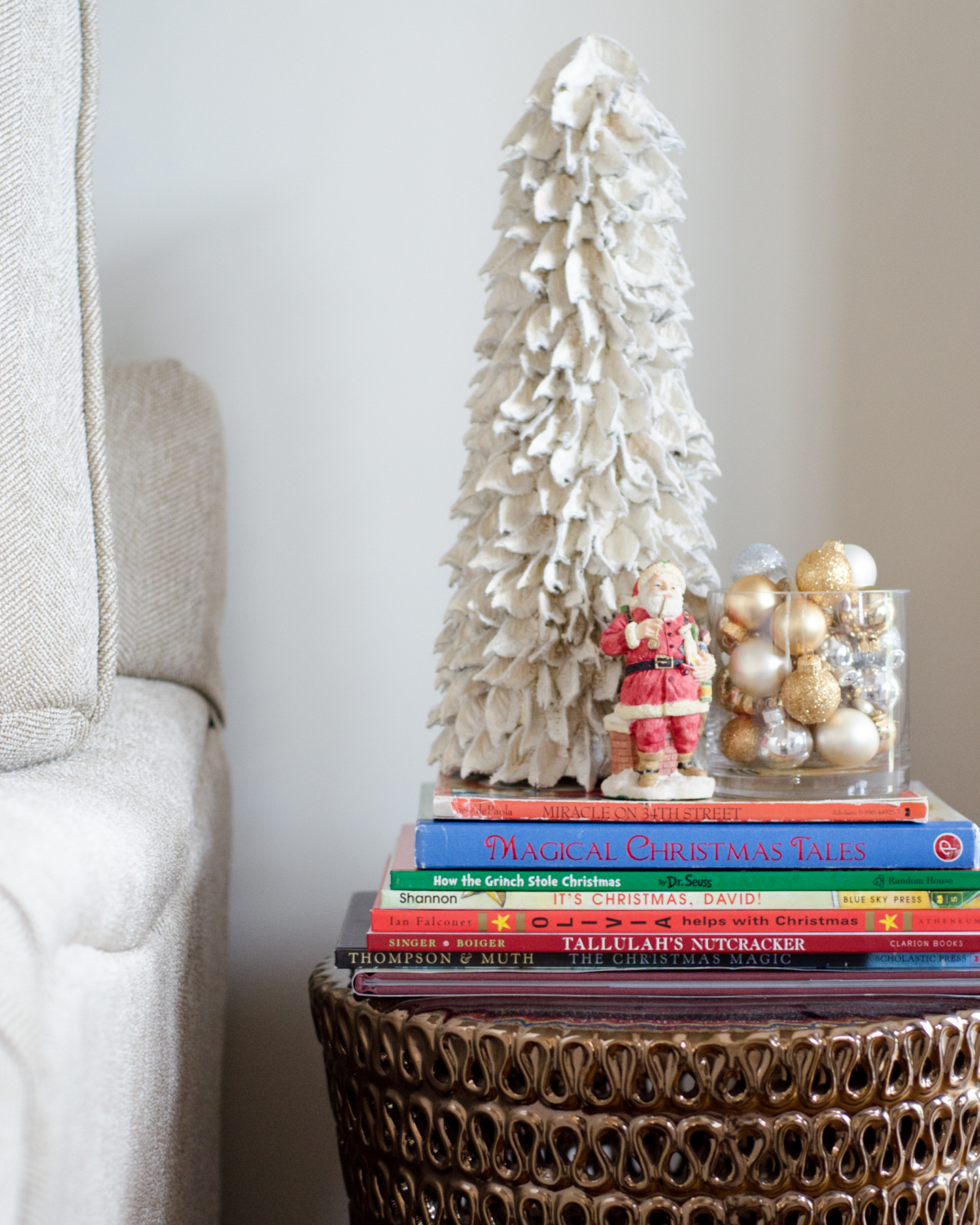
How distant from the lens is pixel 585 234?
746 mm

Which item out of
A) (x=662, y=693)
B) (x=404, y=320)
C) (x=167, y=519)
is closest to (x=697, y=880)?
(x=662, y=693)

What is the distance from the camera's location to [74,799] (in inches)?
21.2

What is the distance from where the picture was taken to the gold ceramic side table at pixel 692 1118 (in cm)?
53

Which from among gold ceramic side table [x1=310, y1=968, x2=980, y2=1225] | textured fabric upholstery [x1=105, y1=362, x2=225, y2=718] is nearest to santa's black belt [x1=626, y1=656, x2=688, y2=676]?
gold ceramic side table [x1=310, y1=968, x2=980, y2=1225]

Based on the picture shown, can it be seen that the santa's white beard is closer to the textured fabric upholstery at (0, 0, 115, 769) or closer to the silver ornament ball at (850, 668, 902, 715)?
the silver ornament ball at (850, 668, 902, 715)

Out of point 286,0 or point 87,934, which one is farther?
point 286,0

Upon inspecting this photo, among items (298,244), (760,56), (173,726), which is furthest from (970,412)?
(173,726)

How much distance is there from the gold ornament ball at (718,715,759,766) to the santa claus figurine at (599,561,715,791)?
0.04 m

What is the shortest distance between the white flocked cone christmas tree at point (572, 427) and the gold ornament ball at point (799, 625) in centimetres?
12

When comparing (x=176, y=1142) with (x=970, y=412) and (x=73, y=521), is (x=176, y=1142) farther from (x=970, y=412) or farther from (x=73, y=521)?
(x=970, y=412)

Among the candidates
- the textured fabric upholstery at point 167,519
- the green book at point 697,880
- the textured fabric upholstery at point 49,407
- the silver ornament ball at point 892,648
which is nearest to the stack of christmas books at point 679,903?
the green book at point 697,880

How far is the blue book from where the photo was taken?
0.62m

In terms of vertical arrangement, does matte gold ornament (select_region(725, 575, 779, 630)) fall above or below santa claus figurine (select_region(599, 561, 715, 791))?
above

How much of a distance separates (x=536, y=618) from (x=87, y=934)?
1.30ft
